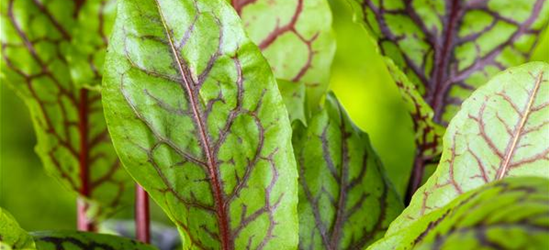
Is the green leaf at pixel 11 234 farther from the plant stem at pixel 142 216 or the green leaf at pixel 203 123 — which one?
the plant stem at pixel 142 216

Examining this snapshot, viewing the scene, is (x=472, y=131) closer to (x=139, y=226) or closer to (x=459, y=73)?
(x=459, y=73)

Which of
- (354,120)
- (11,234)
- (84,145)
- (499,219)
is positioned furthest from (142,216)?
(354,120)

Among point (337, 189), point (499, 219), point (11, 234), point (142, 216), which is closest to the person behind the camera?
point (499, 219)

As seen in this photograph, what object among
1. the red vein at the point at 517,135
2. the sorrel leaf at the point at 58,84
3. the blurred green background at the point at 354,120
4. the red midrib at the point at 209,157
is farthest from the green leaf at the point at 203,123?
the blurred green background at the point at 354,120

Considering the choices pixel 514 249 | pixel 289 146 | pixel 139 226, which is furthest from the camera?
pixel 139 226

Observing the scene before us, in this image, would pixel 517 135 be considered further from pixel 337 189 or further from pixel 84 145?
pixel 84 145

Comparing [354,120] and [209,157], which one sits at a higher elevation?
[209,157]

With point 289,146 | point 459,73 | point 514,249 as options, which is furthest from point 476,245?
point 459,73
